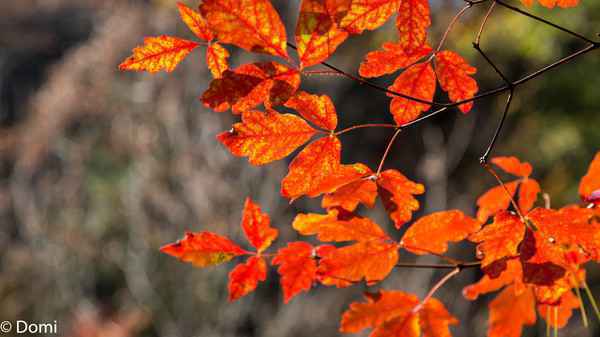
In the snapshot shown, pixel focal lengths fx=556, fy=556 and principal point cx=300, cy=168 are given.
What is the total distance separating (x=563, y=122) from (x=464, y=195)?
39.2 inches

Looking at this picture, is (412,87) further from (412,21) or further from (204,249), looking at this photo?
(204,249)

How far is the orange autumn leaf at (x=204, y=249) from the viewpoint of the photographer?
0.46m

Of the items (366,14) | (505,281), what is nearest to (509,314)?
(505,281)

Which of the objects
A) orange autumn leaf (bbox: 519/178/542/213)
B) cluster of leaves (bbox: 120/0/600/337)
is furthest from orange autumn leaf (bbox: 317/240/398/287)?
orange autumn leaf (bbox: 519/178/542/213)

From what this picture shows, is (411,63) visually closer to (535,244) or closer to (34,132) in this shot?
(535,244)

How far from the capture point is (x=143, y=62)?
1.18 ft

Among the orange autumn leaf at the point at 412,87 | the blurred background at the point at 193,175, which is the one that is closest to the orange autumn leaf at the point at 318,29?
the orange autumn leaf at the point at 412,87

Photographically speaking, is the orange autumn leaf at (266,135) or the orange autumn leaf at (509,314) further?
the orange autumn leaf at (509,314)

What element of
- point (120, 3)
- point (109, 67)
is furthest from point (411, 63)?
point (120, 3)

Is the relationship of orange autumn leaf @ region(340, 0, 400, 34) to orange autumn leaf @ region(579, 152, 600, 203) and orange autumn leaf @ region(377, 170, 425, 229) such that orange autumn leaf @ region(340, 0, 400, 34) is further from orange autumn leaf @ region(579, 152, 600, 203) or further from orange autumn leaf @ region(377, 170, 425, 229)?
orange autumn leaf @ region(579, 152, 600, 203)

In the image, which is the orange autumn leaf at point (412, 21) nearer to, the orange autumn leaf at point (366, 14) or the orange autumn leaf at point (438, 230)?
the orange autumn leaf at point (366, 14)

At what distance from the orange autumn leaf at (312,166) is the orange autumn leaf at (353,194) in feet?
0.18

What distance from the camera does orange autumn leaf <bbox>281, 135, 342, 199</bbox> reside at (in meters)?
0.37

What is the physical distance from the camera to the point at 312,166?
1.22 ft
